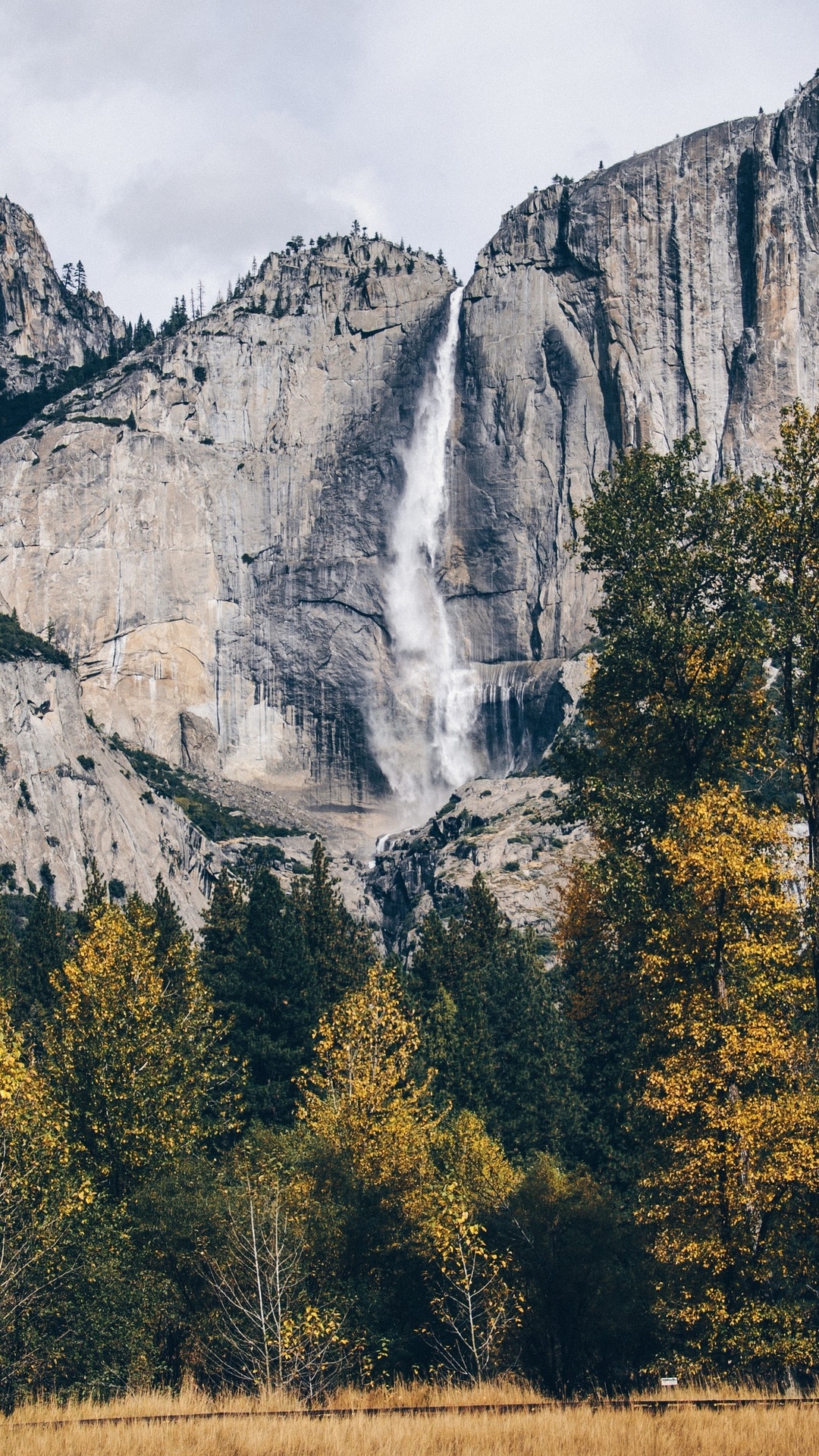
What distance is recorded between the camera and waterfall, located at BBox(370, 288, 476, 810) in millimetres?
148000

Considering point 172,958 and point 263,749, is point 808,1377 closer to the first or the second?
point 172,958

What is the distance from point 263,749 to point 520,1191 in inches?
4563

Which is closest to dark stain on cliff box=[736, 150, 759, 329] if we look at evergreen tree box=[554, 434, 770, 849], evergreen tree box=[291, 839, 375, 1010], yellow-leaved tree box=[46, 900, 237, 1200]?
evergreen tree box=[291, 839, 375, 1010]

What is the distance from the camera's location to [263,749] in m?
148

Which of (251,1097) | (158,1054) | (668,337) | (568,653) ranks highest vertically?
(668,337)

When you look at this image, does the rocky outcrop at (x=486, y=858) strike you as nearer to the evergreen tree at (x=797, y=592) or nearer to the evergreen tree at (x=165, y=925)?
the evergreen tree at (x=165, y=925)

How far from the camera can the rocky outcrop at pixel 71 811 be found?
10750 centimetres

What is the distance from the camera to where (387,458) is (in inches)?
6147

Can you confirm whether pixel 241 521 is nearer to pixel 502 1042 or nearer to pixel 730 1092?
pixel 502 1042

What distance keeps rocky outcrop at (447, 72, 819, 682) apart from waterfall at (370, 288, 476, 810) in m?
2.25

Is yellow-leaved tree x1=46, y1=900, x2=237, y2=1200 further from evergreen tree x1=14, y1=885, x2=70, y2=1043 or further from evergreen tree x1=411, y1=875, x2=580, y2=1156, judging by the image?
evergreen tree x1=14, y1=885, x2=70, y2=1043

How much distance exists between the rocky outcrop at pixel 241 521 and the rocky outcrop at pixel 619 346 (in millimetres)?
9436

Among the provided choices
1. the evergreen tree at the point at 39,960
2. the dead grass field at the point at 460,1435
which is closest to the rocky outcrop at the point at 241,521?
the evergreen tree at the point at 39,960

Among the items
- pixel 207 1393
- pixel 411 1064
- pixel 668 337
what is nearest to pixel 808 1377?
pixel 207 1393
